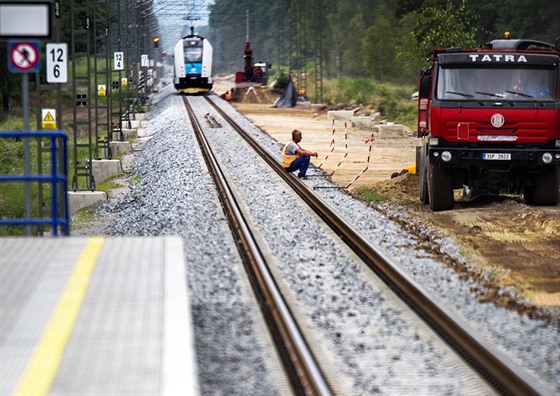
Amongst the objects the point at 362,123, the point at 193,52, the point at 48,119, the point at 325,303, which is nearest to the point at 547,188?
Result: the point at 48,119

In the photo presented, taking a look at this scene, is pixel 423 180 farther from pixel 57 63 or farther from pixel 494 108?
pixel 57 63

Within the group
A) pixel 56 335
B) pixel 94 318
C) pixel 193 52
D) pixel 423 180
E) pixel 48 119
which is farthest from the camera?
pixel 193 52

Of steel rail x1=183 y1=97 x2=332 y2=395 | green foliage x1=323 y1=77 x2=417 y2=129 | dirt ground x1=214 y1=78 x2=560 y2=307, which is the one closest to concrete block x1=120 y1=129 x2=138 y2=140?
dirt ground x1=214 y1=78 x2=560 y2=307

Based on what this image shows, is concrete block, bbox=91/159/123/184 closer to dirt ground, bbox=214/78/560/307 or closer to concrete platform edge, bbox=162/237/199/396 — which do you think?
dirt ground, bbox=214/78/560/307

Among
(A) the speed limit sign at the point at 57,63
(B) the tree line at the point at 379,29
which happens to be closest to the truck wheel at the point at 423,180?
(A) the speed limit sign at the point at 57,63

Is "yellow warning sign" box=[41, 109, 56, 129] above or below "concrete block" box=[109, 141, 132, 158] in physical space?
above

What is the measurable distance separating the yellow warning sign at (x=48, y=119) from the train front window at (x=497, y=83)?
21.4ft

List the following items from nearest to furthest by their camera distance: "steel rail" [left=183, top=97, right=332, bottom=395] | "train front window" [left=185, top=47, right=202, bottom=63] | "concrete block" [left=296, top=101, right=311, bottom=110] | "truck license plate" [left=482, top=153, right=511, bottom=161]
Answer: "steel rail" [left=183, top=97, right=332, bottom=395], "truck license plate" [left=482, top=153, right=511, bottom=161], "concrete block" [left=296, top=101, right=311, bottom=110], "train front window" [left=185, top=47, right=202, bottom=63]

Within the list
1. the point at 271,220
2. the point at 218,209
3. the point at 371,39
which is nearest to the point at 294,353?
the point at 271,220

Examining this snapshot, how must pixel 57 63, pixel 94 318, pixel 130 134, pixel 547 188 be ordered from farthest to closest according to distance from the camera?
pixel 130 134 < pixel 547 188 < pixel 57 63 < pixel 94 318

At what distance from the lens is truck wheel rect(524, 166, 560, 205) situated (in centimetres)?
2159

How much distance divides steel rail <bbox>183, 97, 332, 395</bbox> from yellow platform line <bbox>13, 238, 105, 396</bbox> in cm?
173

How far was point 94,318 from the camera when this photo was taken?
9.45m

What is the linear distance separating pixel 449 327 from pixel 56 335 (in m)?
3.69
